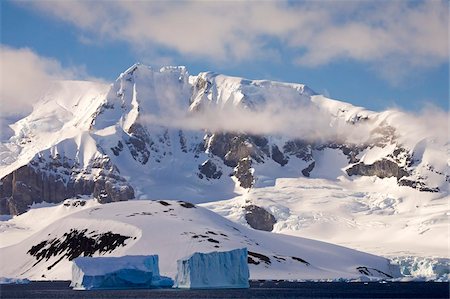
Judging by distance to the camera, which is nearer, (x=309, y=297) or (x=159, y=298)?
(x=159, y=298)

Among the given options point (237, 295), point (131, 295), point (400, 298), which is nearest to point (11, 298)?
point (131, 295)

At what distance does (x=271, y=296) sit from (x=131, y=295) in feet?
93.2

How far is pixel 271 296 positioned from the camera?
618 ft

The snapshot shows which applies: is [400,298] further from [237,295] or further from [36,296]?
[36,296]

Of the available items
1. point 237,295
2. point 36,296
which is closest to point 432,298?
point 237,295

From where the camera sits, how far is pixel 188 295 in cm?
19038

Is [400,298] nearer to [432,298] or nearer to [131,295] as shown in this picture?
[432,298]

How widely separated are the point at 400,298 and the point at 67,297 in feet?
214

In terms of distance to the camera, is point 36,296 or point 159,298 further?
point 36,296

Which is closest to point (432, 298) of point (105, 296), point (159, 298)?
point (159, 298)

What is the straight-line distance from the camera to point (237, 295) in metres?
190

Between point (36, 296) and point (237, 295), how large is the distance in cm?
4087

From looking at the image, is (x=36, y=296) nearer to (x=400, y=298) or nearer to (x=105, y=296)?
(x=105, y=296)

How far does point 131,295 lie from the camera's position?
19075 cm
